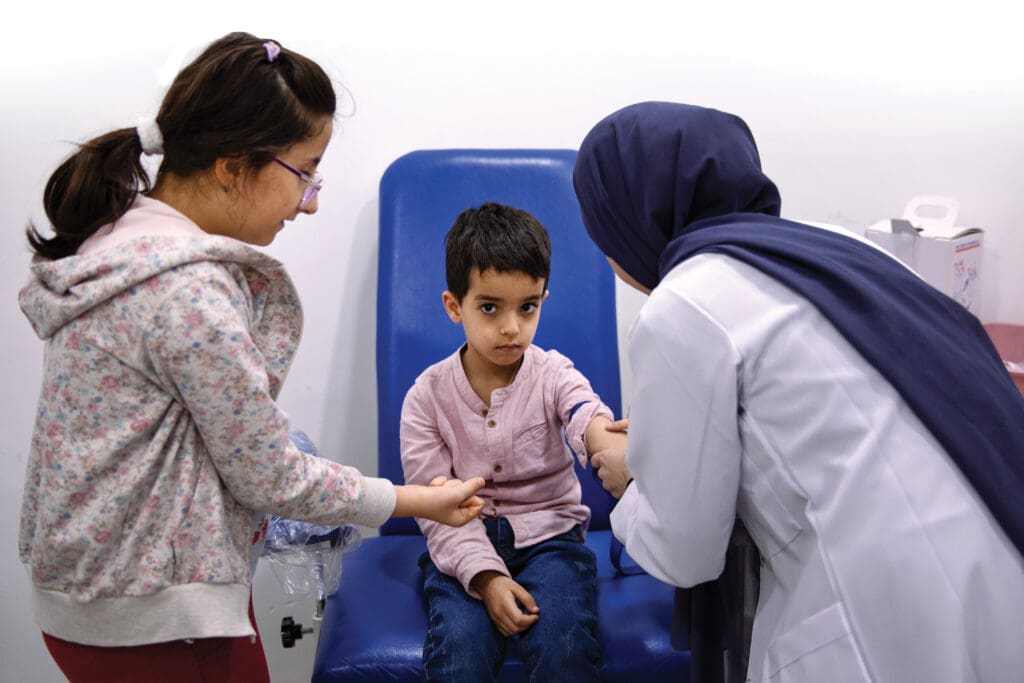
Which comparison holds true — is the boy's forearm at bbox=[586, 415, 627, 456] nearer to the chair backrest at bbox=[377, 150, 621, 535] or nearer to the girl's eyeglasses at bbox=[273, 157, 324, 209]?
the chair backrest at bbox=[377, 150, 621, 535]

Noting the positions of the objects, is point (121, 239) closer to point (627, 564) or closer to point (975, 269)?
point (627, 564)

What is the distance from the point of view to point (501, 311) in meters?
1.69

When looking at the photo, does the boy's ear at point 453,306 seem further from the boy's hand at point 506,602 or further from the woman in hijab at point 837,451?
the woman in hijab at point 837,451

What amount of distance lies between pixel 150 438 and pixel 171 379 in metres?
0.09

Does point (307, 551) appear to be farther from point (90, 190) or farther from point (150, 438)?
point (90, 190)

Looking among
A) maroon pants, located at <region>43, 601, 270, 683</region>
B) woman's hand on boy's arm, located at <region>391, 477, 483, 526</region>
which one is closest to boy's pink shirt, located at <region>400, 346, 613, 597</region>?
woman's hand on boy's arm, located at <region>391, 477, 483, 526</region>

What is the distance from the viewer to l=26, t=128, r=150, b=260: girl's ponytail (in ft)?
3.92

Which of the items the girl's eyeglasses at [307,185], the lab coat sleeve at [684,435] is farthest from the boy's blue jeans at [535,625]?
the girl's eyeglasses at [307,185]

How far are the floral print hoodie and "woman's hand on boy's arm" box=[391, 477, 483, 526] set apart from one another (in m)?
0.20

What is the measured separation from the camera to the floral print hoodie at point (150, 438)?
1.12 m

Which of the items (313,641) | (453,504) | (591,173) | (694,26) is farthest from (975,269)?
(313,641)

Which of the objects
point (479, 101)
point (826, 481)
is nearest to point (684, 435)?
point (826, 481)

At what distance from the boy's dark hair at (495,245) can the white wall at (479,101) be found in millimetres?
581

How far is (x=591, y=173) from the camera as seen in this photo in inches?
54.4
